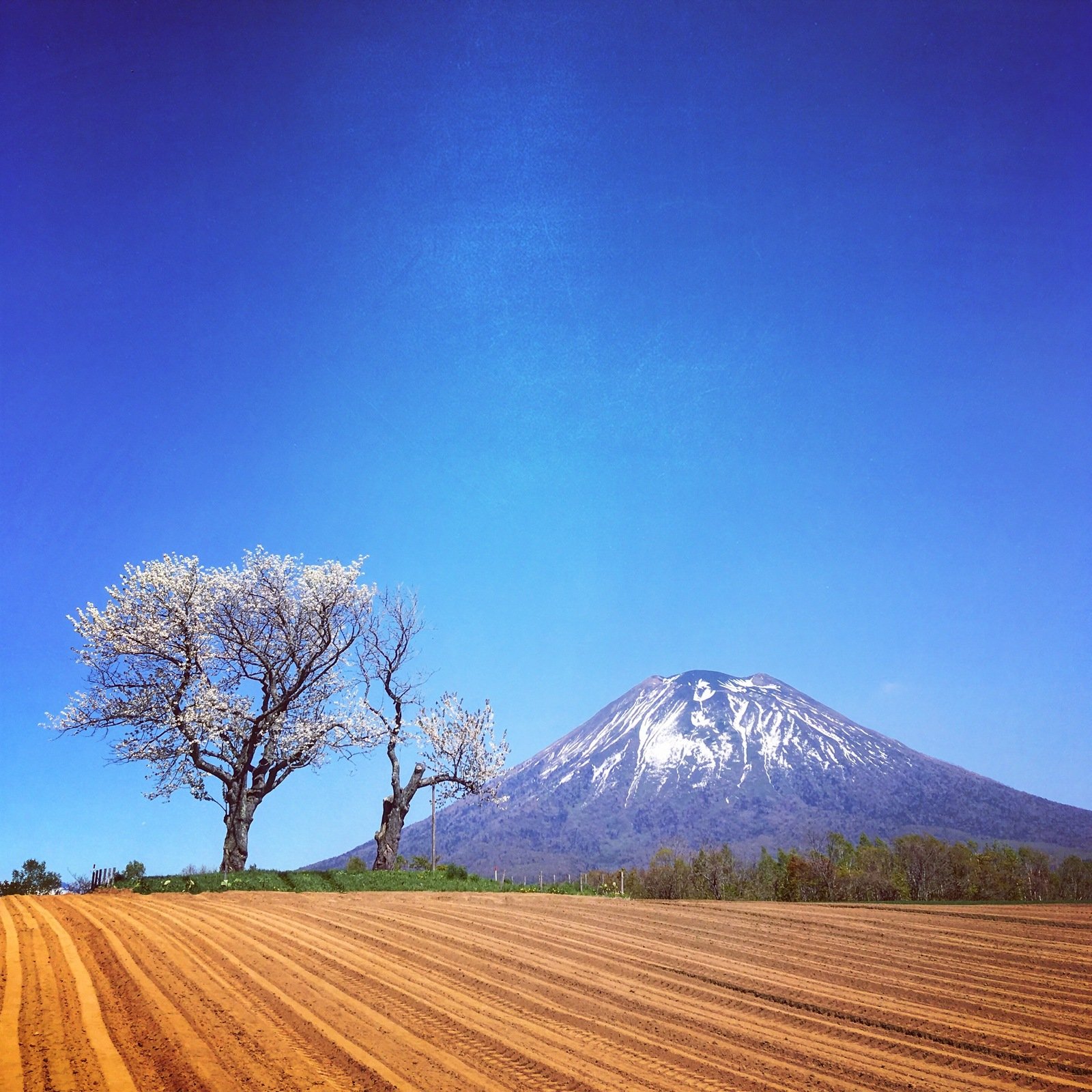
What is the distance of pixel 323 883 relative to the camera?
26.4m

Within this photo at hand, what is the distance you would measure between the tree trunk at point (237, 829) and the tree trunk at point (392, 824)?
18.5 ft

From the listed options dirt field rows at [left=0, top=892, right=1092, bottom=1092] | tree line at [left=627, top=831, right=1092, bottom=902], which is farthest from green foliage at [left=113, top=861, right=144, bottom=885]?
tree line at [left=627, top=831, right=1092, bottom=902]

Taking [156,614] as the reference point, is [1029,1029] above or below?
below

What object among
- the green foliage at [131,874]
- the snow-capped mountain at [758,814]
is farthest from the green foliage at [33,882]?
the snow-capped mountain at [758,814]

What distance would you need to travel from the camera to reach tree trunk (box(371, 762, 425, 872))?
33094 mm

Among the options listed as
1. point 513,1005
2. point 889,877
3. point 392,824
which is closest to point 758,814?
point 889,877

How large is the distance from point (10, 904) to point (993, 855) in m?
104

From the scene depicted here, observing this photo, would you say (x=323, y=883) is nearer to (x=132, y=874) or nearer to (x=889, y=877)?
(x=132, y=874)

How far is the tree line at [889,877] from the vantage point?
Result: 260 feet

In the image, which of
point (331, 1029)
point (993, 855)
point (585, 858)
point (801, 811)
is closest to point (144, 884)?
point (331, 1029)

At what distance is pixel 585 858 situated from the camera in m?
166

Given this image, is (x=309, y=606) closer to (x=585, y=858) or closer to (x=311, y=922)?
(x=311, y=922)

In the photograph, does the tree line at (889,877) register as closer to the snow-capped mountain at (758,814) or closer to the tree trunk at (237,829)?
the tree trunk at (237,829)

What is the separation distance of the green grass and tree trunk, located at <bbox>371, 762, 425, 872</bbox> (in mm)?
2843
